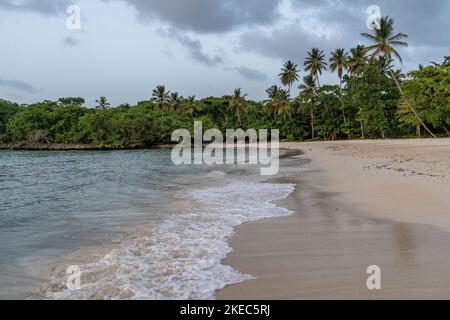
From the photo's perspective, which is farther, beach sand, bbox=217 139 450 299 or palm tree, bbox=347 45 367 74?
palm tree, bbox=347 45 367 74

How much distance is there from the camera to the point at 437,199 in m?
9.02

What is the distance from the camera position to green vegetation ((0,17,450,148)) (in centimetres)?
→ 5319

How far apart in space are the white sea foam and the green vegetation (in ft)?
142

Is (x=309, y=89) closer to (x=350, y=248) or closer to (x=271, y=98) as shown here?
(x=271, y=98)

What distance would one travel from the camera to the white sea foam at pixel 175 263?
4430 millimetres

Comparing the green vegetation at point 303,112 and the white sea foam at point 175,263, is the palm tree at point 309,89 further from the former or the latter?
the white sea foam at point 175,263

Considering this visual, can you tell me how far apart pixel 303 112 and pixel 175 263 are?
229 ft

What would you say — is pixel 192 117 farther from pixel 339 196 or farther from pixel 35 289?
pixel 35 289

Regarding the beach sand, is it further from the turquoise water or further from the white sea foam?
the turquoise water

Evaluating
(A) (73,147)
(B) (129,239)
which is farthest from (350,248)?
(A) (73,147)

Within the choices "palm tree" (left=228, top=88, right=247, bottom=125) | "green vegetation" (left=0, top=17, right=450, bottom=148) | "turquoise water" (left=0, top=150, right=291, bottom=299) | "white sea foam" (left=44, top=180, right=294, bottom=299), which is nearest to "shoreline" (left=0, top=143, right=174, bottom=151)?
"green vegetation" (left=0, top=17, right=450, bottom=148)

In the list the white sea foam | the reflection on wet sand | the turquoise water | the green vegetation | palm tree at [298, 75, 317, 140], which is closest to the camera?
the reflection on wet sand

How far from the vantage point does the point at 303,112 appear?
72.7m
